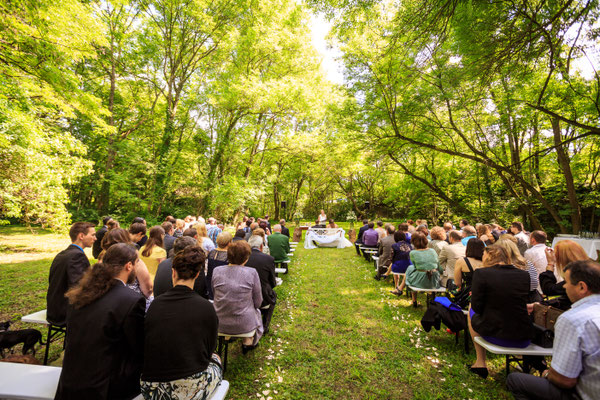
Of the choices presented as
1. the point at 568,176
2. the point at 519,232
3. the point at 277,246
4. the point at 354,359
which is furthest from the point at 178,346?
the point at 568,176

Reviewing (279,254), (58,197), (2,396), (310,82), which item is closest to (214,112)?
(310,82)

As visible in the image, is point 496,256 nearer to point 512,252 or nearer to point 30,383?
point 512,252

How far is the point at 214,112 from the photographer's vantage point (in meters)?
16.6

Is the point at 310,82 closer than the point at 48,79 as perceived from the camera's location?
No

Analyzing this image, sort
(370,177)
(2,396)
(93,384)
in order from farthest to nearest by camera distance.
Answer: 1. (370,177)
2. (2,396)
3. (93,384)

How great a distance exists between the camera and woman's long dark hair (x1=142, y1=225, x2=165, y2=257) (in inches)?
136

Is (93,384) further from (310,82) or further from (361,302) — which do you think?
(310,82)

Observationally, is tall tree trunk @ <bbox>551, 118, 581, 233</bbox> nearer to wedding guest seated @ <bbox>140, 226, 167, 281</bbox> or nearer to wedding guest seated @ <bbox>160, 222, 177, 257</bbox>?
wedding guest seated @ <bbox>140, 226, 167, 281</bbox>

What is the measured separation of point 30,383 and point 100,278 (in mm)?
986

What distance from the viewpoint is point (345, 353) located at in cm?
312

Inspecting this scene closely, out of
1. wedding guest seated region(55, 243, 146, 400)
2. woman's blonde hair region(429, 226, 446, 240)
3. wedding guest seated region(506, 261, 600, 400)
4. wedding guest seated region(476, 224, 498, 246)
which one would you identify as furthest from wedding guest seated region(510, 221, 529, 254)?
wedding guest seated region(55, 243, 146, 400)

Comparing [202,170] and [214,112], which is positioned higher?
[214,112]

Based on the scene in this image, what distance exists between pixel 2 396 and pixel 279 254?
4.75 metres

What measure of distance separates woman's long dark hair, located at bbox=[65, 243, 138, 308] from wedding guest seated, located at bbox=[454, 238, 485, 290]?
13.4ft
